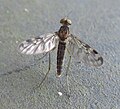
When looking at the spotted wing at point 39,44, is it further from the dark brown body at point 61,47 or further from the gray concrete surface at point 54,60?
the gray concrete surface at point 54,60

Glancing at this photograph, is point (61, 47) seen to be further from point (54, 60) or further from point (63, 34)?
point (54, 60)

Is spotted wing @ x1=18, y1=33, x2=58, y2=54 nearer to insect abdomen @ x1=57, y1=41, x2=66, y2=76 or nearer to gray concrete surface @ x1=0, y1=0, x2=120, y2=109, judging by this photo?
insect abdomen @ x1=57, y1=41, x2=66, y2=76

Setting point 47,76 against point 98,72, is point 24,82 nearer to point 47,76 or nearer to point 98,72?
point 47,76

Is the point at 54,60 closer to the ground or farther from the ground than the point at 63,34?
closer to the ground

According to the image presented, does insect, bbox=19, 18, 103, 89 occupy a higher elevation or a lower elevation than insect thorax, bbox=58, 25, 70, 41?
lower

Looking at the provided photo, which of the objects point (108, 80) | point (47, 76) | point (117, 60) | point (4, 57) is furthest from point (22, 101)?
point (117, 60)

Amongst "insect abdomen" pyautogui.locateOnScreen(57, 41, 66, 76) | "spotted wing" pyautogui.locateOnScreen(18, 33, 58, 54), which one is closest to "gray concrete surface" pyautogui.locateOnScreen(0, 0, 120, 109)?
"insect abdomen" pyautogui.locateOnScreen(57, 41, 66, 76)

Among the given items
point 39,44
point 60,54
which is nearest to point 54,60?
point 60,54

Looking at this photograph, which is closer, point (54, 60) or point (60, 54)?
point (60, 54)
